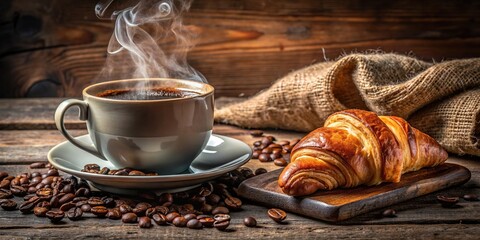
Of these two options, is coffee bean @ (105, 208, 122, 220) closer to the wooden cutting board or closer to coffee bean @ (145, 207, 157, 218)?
coffee bean @ (145, 207, 157, 218)

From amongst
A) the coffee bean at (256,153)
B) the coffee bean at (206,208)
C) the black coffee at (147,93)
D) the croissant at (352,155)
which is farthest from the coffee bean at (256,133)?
the coffee bean at (206,208)

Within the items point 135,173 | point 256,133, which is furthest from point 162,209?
point 256,133

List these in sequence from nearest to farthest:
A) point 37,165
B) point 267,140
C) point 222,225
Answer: point 222,225 < point 37,165 < point 267,140

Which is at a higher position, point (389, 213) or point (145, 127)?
point (145, 127)

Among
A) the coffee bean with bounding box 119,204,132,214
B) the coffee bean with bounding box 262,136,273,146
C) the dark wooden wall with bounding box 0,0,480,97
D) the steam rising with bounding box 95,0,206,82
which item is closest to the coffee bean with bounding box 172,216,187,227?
the coffee bean with bounding box 119,204,132,214

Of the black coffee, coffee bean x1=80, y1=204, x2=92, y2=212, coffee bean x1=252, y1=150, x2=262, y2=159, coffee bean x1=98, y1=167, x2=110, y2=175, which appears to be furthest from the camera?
coffee bean x1=252, y1=150, x2=262, y2=159

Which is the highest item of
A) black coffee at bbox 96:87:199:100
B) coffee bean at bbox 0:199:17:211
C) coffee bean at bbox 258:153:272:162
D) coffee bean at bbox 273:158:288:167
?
black coffee at bbox 96:87:199:100

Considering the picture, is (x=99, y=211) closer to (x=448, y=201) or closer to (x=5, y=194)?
(x=5, y=194)
